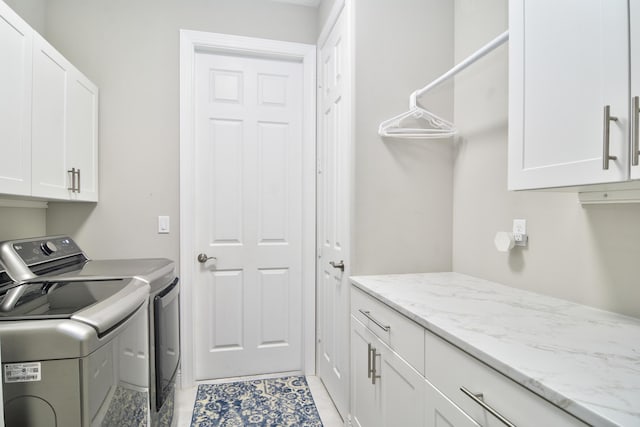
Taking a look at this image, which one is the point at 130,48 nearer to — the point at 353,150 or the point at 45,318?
the point at 353,150

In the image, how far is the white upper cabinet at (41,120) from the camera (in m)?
1.30

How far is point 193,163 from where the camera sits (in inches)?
89.7

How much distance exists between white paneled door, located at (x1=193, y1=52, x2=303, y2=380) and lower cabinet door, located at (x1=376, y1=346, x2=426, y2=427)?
1.22 meters

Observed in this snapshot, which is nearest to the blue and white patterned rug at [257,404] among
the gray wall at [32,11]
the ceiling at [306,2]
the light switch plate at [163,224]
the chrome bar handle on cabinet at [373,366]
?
the chrome bar handle on cabinet at [373,366]

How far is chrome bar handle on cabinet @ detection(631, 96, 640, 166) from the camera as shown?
722 millimetres

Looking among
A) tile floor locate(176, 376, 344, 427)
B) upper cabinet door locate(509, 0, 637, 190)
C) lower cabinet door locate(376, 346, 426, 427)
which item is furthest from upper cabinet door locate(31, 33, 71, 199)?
upper cabinet door locate(509, 0, 637, 190)

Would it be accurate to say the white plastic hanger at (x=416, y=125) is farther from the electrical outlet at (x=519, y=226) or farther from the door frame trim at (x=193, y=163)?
the door frame trim at (x=193, y=163)

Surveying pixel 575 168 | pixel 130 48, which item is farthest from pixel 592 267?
pixel 130 48

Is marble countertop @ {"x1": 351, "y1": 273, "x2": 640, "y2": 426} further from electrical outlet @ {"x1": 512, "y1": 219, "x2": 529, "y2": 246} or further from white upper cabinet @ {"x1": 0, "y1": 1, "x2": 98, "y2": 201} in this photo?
white upper cabinet @ {"x1": 0, "y1": 1, "x2": 98, "y2": 201}

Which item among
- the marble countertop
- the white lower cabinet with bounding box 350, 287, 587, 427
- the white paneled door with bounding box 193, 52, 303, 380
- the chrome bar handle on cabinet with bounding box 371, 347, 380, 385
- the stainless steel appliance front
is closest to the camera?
the marble countertop

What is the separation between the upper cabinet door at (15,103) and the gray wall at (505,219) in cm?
204

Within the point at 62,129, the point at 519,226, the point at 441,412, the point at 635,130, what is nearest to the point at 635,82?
the point at 635,130

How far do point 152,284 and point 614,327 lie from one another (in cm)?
170

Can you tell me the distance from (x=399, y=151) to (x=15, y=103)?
1.72m
